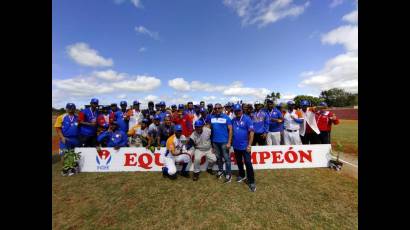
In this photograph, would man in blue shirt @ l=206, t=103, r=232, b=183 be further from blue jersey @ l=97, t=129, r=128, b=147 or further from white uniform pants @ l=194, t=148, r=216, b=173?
blue jersey @ l=97, t=129, r=128, b=147

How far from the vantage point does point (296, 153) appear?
23.4 feet

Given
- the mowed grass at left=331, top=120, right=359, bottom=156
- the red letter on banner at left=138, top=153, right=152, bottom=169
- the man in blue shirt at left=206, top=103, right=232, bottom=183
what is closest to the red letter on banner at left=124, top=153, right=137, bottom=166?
the red letter on banner at left=138, top=153, right=152, bottom=169

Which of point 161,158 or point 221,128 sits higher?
point 221,128

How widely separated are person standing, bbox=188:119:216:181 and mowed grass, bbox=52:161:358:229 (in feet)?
1.67

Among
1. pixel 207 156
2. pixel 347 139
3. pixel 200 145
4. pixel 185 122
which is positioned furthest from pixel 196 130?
pixel 347 139

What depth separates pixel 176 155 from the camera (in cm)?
664

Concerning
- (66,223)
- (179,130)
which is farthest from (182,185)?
(66,223)

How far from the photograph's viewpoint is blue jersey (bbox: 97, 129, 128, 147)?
729cm

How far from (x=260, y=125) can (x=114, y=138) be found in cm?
576

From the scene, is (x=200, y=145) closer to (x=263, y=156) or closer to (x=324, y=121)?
(x=263, y=156)

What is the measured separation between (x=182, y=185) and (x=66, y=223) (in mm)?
2909

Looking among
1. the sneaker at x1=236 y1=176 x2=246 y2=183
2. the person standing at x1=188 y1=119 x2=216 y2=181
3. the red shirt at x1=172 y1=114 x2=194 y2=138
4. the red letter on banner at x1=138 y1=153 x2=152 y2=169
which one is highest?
the red shirt at x1=172 y1=114 x2=194 y2=138
